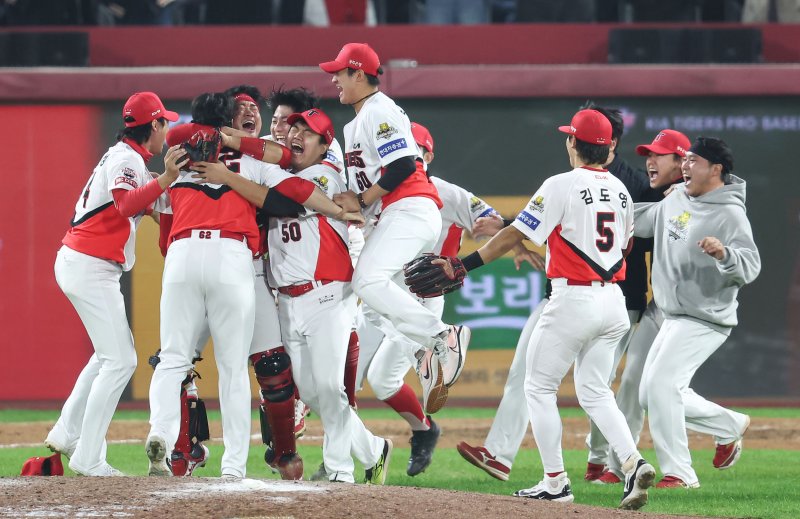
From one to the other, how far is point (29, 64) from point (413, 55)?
3573mm

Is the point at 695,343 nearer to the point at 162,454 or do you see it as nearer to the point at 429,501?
the point at 429,501

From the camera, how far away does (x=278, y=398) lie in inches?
248

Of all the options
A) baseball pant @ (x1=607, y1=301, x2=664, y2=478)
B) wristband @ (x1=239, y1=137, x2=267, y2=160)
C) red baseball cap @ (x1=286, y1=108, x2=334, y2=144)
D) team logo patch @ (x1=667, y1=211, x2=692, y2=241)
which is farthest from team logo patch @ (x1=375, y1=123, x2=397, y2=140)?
baseball pant @ (x1=607, y1=301, x2=664, y2=478)

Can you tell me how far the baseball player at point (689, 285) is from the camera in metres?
6.61

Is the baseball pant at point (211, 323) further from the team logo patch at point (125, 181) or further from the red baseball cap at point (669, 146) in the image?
the red baseball cap at point (669, 146)

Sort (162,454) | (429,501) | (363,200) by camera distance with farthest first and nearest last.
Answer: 1. (363,200)
2. (162,454)
3. (429,501)

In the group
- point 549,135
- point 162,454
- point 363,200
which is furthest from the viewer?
point 549,135

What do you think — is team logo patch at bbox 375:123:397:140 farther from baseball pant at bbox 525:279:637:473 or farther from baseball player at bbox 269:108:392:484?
baseball pant at bbox 525:279:637:473

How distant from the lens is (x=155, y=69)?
37.3 ft

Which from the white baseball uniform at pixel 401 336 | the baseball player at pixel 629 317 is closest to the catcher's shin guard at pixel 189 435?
the white baseball uniform at pixel 401 336

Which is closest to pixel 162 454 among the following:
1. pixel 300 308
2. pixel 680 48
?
pixel 300 308

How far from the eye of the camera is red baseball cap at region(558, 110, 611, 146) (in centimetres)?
607

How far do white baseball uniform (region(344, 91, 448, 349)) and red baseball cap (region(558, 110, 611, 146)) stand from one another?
0.85 m

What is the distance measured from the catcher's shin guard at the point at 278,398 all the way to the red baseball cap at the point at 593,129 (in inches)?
72.6
